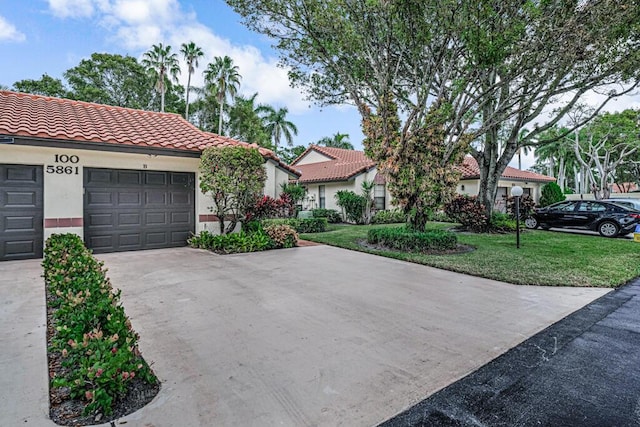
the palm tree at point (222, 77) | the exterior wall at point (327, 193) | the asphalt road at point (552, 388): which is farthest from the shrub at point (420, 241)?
the palm tree at point (222, 77)

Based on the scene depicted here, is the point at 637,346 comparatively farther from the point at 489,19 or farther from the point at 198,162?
the point at 198,162

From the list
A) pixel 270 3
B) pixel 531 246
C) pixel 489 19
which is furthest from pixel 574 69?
pixel 270 3

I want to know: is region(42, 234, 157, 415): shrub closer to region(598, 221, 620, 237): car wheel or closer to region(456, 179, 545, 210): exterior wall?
region(598, 221, 620, 237): car wheel

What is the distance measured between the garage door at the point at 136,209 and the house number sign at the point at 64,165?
0.89 feet

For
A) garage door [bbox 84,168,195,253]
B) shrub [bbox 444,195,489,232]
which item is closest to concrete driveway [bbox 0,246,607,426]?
garage door [bbox 84,168,195,253]

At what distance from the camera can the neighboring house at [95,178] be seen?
7.59 meters

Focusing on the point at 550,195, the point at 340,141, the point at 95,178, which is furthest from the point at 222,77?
the point at 550,195

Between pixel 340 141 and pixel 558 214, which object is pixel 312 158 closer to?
pixel 340 141

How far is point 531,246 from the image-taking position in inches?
405

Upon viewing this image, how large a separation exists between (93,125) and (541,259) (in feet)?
38.9

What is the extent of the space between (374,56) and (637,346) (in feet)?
28.7

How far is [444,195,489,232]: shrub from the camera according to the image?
1347cm

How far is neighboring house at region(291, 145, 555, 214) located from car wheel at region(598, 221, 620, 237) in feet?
21.2

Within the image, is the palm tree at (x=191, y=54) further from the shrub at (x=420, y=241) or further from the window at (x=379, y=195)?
the shrub at (x=420, y=241)
